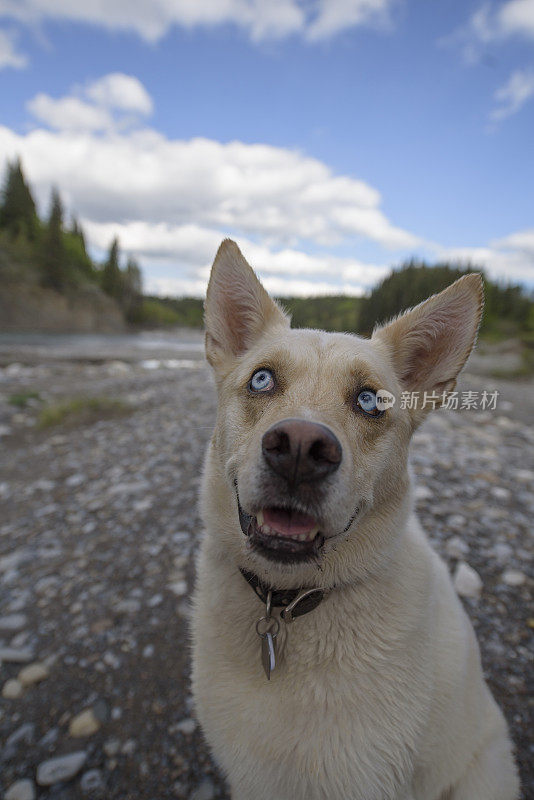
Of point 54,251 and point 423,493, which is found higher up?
point 54,251

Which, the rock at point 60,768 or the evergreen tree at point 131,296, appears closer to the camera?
the rock at point 60,768

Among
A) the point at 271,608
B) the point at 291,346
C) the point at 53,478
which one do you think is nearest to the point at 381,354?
the point at 291,346

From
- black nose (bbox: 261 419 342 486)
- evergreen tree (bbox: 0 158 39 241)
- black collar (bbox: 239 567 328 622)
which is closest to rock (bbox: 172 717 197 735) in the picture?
black collar (bbox: 239 567 328 622)

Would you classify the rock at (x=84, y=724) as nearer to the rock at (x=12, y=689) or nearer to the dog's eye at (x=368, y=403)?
the rock at (x=12, y=689)

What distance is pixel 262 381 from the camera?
2.41m

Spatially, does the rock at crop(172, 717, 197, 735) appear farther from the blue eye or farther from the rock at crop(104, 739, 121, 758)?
the blue eye

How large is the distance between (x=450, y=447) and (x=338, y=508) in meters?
6.94

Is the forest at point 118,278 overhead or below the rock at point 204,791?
overhead

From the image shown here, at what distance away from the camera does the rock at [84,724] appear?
2814 millimetres

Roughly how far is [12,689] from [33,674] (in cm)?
15

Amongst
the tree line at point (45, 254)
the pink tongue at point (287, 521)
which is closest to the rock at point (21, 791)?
the pink tongue at point (287, 521)

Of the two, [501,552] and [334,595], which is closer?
[334,595]

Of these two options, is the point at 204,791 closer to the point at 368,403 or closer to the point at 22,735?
the point at 22,735

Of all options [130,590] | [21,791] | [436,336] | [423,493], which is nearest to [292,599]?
[436,336]
